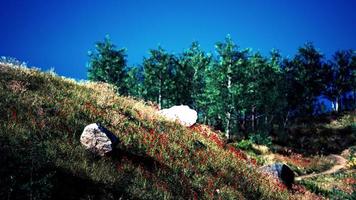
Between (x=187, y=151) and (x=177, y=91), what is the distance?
1831 inches

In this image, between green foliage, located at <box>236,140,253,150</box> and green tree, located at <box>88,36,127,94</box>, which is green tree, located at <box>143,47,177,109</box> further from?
green foliage, located at <box>236,140,253,150</box>

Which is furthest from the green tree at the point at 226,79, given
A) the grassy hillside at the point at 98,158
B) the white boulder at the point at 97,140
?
the white boulder at the point at 97,140

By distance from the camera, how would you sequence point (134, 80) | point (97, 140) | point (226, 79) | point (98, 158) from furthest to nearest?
point (134, 80)
point (226, 79)
point (97, 140)
point (98, 158)

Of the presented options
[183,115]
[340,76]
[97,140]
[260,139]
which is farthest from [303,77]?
[97,140]

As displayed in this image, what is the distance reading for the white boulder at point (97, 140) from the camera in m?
11.0

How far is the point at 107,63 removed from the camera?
61.8 m

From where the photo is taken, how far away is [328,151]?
1736 inches

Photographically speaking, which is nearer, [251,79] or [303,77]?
[251,79]

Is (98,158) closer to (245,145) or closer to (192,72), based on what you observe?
(245,145)

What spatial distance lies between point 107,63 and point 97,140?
52008mm

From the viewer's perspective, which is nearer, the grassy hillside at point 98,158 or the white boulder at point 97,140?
the grassy hillside at point 98,158

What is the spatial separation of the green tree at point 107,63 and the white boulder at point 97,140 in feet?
168

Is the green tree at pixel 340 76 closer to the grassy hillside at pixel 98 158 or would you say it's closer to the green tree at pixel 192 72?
the green tree at pixel 192 72

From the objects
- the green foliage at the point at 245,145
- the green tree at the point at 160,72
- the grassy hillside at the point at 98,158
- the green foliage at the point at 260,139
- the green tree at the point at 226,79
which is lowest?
the grassy hillside at the point at 98,158
